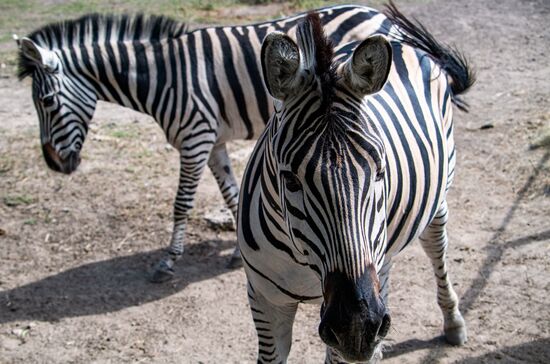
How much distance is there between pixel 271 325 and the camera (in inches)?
134

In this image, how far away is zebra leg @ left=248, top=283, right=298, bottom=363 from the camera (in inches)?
132

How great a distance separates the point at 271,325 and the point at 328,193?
1300mm

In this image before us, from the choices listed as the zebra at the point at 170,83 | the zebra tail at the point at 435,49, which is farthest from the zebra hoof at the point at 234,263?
the zebra tail at the point at 435,49

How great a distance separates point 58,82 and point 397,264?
337 cm

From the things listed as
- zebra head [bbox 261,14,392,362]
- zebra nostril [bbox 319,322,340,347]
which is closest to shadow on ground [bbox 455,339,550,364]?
zebra head [bbox 261,14,392,362]

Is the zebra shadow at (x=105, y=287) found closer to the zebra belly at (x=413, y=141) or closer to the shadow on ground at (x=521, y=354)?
the shadow on ground at (x=521, y=354)

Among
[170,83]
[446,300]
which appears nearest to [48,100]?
[170,83]

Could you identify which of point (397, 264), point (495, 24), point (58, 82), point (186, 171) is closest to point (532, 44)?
point (495, 24)

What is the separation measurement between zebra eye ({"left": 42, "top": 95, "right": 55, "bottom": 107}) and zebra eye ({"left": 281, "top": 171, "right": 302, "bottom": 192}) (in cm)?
396

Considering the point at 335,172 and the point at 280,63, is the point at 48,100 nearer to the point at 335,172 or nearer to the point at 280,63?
the point at 280,63

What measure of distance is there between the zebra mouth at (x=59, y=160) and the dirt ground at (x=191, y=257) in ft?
2.88

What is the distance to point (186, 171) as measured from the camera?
19.6 feet

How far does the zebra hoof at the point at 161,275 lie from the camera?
19.5ft

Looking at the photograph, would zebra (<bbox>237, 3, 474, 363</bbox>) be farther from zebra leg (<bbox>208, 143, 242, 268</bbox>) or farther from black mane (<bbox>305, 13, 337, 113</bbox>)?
zebra leg (<bbox>208, 143, 242, 268</bbox>)
